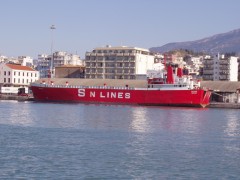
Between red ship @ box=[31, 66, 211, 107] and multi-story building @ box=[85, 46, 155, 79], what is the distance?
24347 millimetres

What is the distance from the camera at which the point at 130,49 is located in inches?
3844

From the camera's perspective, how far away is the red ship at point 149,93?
210 ft

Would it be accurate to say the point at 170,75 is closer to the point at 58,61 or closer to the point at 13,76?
the point at 13,76

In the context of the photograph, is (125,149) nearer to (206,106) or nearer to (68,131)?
(68,131)

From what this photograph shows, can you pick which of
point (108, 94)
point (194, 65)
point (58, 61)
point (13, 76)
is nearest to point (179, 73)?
point (108, 94)


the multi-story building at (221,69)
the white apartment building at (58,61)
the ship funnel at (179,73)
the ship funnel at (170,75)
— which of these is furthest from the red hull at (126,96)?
the white apartment building at (58,61)

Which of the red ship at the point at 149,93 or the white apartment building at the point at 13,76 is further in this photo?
the white apartment building at the point at 13,76

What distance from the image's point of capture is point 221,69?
4055 inches

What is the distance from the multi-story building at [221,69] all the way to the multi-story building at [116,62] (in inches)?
491

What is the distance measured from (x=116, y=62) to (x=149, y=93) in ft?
107

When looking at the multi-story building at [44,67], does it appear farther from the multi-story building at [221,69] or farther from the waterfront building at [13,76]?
the multi-story building at [221,69]

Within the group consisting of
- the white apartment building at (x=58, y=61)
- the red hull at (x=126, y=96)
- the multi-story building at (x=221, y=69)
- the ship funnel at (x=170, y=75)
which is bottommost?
the red hull at (x=126, y=96)

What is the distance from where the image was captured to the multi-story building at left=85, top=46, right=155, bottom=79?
96438mm

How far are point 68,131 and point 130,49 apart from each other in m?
68.8
